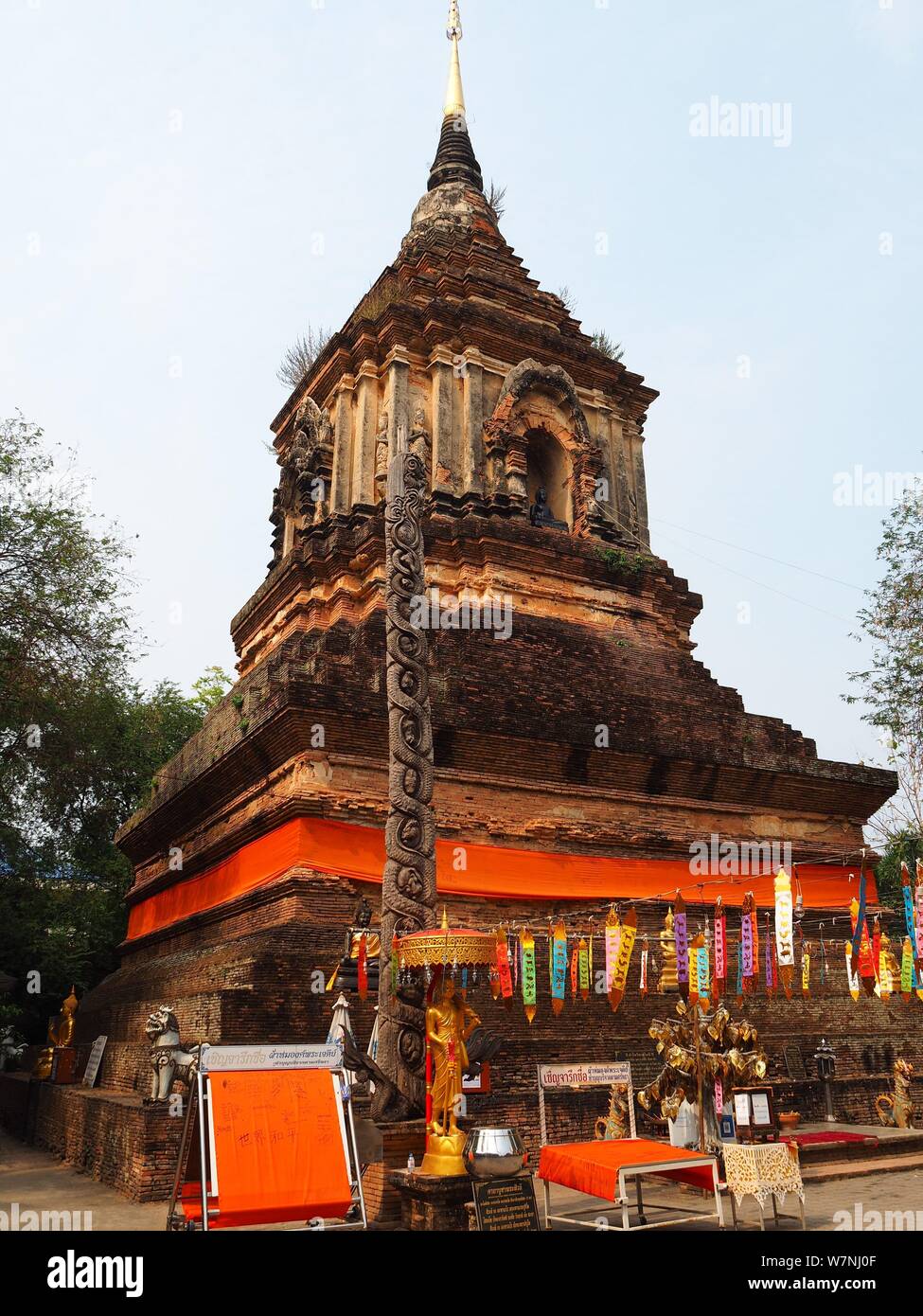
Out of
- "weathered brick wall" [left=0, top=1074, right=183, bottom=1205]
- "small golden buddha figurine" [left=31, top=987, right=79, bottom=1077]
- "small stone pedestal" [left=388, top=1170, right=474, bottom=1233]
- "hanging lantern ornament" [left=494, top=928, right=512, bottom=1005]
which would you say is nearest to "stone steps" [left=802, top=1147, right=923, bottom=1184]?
"hanging lantern ornament" [left=494, top=928, right=512, bottom=1005]

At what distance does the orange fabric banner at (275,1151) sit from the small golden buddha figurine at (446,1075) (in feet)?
2.41

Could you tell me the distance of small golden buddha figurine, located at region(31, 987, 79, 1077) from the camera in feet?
50.3

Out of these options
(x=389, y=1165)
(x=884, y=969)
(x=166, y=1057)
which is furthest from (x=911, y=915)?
(x=166, y=1057)

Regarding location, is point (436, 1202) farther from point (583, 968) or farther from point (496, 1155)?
point (583, 968)

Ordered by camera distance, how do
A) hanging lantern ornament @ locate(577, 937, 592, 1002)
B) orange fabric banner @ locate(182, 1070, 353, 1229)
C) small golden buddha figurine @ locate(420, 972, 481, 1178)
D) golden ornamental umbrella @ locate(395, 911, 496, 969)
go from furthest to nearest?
hanging lantern ornament @ locate(577, 937, 592, 1002) → golden ornamental umbrella @ locate(395, 911, 496, 969) → small golden buddha figurine @ locate(420, 972, 481, 1178) → orange fabric banner @ locate(182, 1070, 353, 1229)

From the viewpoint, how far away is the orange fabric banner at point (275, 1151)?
21.9ft

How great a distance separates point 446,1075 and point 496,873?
5663 millimetres

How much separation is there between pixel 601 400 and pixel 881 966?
13.6m

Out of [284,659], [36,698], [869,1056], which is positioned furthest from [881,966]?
[36,698]

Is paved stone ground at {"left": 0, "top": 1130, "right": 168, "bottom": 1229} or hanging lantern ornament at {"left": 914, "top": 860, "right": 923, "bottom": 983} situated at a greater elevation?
hanging lantern ornament at {"left": 914, "top": 860, "right": 923, "bottom": 983}

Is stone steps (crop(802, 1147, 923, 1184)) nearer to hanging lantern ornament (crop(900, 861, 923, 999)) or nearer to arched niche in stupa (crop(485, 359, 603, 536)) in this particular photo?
hanging lantern ornament (crop(900, 861, 923, 999))

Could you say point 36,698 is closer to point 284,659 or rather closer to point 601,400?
point 284,659

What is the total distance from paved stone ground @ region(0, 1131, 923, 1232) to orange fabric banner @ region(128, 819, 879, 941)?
125 inches

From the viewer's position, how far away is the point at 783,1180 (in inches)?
296
